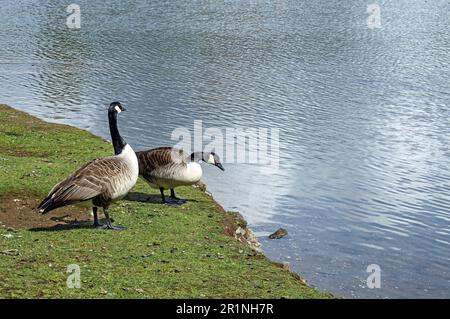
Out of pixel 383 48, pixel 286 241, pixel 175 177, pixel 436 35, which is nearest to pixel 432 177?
pixel 286 241

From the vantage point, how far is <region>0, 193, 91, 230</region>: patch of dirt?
20250mm

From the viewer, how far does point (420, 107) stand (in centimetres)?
4766

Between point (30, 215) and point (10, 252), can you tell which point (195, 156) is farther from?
point (10, 252)

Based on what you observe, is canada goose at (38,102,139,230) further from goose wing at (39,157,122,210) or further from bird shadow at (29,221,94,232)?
bird shadow at (29,221,94,232)

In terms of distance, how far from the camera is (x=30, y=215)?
2108 cm

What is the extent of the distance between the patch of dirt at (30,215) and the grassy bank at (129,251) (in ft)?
0.10

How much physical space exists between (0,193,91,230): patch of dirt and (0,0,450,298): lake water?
277 inches

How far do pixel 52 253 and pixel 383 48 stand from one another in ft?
182

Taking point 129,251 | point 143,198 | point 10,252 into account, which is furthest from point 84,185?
point 143,198

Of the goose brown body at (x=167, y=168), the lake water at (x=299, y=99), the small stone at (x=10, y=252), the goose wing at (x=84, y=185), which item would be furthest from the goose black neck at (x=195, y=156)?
the small stone at (x=10, y=252)

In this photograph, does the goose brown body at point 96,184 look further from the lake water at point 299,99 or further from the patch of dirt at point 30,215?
the lake water at point 299,99

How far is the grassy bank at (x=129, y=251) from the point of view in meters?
15.2

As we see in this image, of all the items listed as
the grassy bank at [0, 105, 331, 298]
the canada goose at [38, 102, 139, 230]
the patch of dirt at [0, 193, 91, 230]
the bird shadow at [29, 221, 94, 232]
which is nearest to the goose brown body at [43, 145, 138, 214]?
the canada goose at [38, 102, 139, 230]
